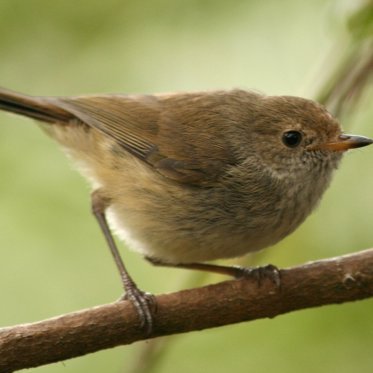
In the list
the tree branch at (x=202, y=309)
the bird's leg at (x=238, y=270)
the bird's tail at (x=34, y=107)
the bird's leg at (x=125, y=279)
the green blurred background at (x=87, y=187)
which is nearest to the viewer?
the tree branch at (x=202, y=309)

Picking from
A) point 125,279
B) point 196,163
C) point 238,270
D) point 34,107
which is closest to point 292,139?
point 196,163

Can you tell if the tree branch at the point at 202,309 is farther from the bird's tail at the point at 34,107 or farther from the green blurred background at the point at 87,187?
the bird's tail at the point at 34,107

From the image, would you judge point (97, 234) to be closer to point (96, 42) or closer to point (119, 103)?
point (119, 103)

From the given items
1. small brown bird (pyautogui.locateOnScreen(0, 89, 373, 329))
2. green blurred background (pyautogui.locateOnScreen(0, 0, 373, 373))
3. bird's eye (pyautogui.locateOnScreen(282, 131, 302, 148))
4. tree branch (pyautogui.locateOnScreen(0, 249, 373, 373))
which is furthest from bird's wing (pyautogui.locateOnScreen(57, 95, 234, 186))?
tree branch (pyautogui.locateOnScreen(0, 249, 373, 373))

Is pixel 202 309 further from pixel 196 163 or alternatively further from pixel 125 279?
pixel 196 163

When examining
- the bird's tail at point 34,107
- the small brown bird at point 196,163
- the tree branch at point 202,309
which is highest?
the bird's tail at point 34,107

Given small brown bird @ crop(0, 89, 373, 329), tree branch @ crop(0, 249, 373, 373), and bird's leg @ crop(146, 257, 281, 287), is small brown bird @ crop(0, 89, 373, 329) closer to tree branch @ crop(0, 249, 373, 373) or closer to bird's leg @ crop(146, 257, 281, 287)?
bird's leg @ crop(146, 257, 281, 287)

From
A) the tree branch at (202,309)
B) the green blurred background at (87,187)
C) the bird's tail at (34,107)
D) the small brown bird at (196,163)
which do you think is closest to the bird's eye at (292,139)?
the small brown bird at (196,163)

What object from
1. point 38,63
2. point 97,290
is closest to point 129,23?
point 38,63
